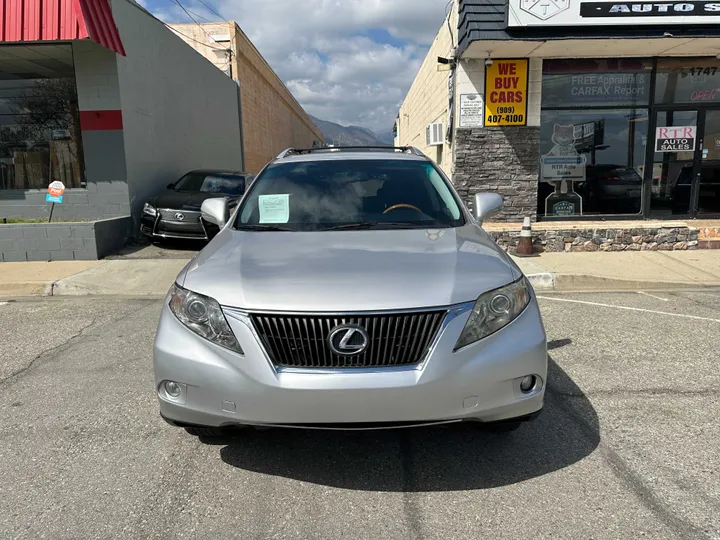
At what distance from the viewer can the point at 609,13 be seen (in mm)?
8805

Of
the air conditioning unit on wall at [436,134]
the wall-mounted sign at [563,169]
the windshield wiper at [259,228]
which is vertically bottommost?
the windshield wiper at [259,228]

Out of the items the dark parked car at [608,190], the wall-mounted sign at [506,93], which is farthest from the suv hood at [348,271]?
the dark parked car at [608,190]

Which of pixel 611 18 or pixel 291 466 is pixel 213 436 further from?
pixel 611 18

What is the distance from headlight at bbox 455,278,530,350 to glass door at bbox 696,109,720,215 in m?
10.8

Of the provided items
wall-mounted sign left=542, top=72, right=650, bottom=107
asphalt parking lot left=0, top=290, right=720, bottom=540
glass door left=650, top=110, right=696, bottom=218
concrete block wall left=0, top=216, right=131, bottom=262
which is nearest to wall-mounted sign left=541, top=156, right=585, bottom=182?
wall-mounted sign left=542, top=72, right=650, bottom=107

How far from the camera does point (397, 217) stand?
3.60m

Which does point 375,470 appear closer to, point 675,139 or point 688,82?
point 675,139

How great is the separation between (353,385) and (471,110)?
908cm

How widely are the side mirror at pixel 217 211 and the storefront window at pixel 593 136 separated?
8531 mm

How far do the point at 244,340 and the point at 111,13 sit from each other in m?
9.95

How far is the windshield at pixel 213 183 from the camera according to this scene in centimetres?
1103

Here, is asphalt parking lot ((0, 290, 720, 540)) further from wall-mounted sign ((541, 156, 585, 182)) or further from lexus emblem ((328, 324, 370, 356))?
wall-mounted sign ((541, 156, 585, 182))

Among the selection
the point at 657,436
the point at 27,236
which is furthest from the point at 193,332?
the point at 27,236

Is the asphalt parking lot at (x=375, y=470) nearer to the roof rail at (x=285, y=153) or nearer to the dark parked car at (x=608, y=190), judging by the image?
the roof rail at (x=285, y=153)
